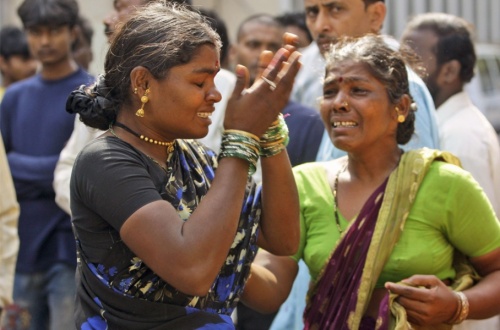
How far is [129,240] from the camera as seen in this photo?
3.00m

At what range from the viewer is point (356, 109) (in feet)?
13.5

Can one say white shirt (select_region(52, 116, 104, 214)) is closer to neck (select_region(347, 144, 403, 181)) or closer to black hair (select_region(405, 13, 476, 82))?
neck (select_region(347, 144, 403, 181))

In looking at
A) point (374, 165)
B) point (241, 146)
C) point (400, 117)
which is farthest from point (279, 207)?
point (400, 117)

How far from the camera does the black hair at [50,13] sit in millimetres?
6469

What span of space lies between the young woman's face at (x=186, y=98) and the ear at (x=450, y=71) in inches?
130

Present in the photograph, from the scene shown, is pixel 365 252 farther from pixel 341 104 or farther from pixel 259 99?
pixel 259 99

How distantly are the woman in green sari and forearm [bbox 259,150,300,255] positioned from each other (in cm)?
34

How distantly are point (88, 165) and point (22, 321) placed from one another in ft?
9.95

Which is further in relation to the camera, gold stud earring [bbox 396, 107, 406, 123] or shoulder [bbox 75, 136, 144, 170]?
gold stud earring [bbox 396, 107, 406, 123]

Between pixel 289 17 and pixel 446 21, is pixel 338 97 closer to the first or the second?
pixel 446 21

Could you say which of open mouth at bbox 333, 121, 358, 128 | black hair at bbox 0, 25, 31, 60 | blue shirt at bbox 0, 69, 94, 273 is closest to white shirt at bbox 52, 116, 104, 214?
blue shirt at bbox 0, 69, 94, 273

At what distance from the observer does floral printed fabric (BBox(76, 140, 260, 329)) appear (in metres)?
3.12

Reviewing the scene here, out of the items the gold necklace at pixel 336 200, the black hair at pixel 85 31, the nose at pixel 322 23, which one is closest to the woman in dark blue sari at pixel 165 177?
the gold necklace at pixel 336 200

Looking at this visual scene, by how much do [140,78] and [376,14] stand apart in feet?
8.28
